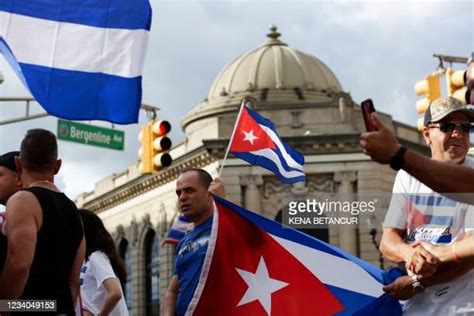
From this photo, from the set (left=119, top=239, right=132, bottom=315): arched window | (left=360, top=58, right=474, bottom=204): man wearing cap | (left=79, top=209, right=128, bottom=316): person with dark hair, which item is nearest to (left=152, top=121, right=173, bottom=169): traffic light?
(left=79, top=209, right=128, bottom=316): person with dark hair

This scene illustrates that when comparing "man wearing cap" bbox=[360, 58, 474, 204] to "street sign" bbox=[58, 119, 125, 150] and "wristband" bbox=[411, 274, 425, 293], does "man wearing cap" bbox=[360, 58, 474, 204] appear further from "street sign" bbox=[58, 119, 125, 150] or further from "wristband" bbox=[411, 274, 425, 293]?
"street sign" bbox=[58, 119, 125, 150]

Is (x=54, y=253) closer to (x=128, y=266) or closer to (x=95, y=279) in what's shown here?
(x=95, y=279)

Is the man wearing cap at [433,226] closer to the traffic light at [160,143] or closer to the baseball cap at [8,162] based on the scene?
the baseball cap at [8,162]

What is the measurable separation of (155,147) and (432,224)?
13091mm

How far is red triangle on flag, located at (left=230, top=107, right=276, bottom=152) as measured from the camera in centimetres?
1183

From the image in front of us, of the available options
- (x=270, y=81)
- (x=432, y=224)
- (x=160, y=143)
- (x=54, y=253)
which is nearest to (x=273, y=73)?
(x=270, y=81)

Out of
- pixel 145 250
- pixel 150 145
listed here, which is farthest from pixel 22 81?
pixel 145 250

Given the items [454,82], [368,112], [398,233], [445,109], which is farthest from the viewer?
[454,82]

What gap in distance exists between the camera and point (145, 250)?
51000mm

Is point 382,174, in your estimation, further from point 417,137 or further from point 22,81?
point 22,81

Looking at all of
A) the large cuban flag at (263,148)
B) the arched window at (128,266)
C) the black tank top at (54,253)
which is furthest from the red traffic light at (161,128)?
the arched window at (128,266)

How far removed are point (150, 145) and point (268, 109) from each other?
22.8m

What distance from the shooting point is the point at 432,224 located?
5.07m

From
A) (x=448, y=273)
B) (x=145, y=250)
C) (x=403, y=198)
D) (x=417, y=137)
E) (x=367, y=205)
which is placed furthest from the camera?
(x=145, y=250)
